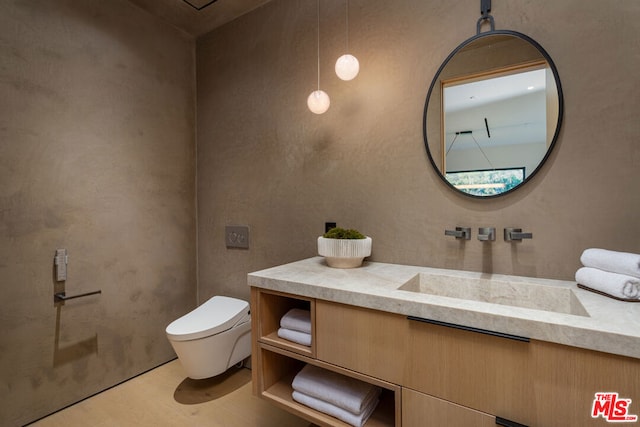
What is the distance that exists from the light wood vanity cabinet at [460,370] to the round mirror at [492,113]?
28.9 inches

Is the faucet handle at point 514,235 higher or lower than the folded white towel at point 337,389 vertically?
higher

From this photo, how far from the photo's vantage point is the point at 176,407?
174 cm

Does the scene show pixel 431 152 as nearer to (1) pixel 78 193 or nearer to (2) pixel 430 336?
(2) pixel 430 336

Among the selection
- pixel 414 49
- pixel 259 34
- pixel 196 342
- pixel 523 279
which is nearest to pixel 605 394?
pixel 523 279

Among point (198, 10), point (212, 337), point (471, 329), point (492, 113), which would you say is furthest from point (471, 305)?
point (198, 10)

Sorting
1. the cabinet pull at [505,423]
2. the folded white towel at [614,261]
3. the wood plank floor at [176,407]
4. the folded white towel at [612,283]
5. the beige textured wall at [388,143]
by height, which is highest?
the beige textured wall at [388,143]

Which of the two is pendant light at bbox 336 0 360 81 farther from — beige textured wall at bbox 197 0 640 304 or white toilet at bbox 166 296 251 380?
white toilet at bbox 166 296 251 380

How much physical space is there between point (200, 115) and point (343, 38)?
130 centimetres

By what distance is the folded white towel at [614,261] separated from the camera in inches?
35.1

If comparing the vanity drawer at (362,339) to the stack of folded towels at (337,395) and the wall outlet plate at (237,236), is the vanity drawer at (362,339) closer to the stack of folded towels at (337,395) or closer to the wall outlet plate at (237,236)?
the stack of folded towels at (337,395)

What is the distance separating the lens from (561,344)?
2.41ft

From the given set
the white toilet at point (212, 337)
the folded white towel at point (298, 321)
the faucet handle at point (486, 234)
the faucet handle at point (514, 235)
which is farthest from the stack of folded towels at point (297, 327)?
the faucet handle at point (514, 235)

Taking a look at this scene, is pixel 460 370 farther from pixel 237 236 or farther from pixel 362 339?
pixel 237 236

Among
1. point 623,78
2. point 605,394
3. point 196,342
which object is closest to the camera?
point 605,394
